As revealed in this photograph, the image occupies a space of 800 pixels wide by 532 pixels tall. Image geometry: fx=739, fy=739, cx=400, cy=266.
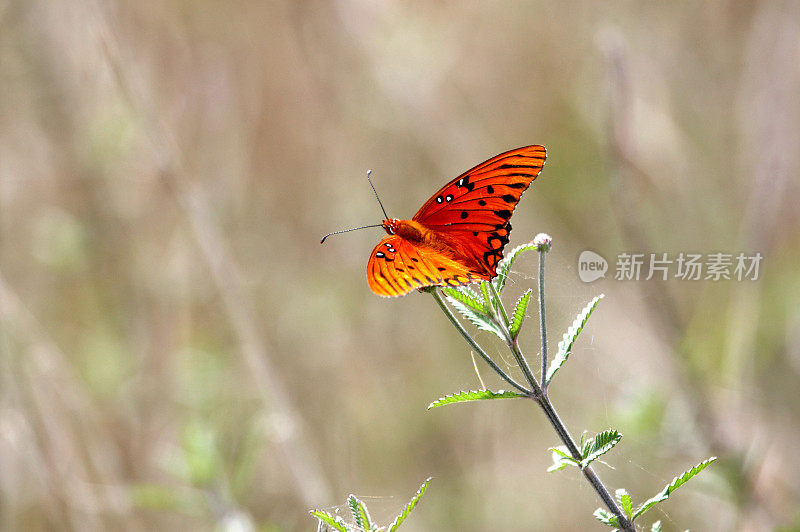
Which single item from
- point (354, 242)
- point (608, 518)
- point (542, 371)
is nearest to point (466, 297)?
point (542, 371)

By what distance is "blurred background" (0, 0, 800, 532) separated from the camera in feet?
9.98

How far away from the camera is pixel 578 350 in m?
3.83

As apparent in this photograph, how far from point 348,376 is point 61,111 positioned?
227cm

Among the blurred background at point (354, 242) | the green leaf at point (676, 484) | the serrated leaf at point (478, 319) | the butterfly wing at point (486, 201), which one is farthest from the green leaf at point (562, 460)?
the blurred background at point (354, 242)

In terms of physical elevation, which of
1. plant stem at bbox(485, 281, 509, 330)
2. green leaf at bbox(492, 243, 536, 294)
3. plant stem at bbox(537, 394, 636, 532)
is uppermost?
green leaf at bbox(492, 243, 536, 294)

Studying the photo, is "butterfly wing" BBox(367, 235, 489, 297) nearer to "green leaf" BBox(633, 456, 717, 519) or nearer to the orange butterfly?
the orange butterfly

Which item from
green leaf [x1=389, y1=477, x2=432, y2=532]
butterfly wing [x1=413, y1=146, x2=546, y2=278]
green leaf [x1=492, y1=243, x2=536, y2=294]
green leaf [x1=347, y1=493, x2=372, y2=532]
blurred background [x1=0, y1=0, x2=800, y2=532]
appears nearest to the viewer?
green leaf [x1=389, y1=477, x2=432, y2=532]

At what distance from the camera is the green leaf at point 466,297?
1268mm

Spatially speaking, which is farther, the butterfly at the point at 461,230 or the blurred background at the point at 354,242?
the blurred background at the point at 354,242

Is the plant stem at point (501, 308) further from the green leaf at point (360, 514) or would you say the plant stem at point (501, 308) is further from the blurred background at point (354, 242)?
the blurred background at point (354, 242)

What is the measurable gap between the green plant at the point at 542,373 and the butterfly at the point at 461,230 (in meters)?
0.08

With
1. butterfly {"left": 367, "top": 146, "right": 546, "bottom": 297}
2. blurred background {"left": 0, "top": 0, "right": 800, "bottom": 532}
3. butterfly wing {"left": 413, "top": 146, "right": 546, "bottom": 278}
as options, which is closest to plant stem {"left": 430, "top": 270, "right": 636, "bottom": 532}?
butterfly {"left": 367, "top": 146, "right": 546, "bottom": 297}

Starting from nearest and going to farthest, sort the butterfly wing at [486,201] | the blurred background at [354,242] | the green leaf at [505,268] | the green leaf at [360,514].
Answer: the green leaf at [360,514] → the green leaf at [505,268] → the butterfly wing at [486,201] → the blurred background at [354,242]

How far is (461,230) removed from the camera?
176 cm
